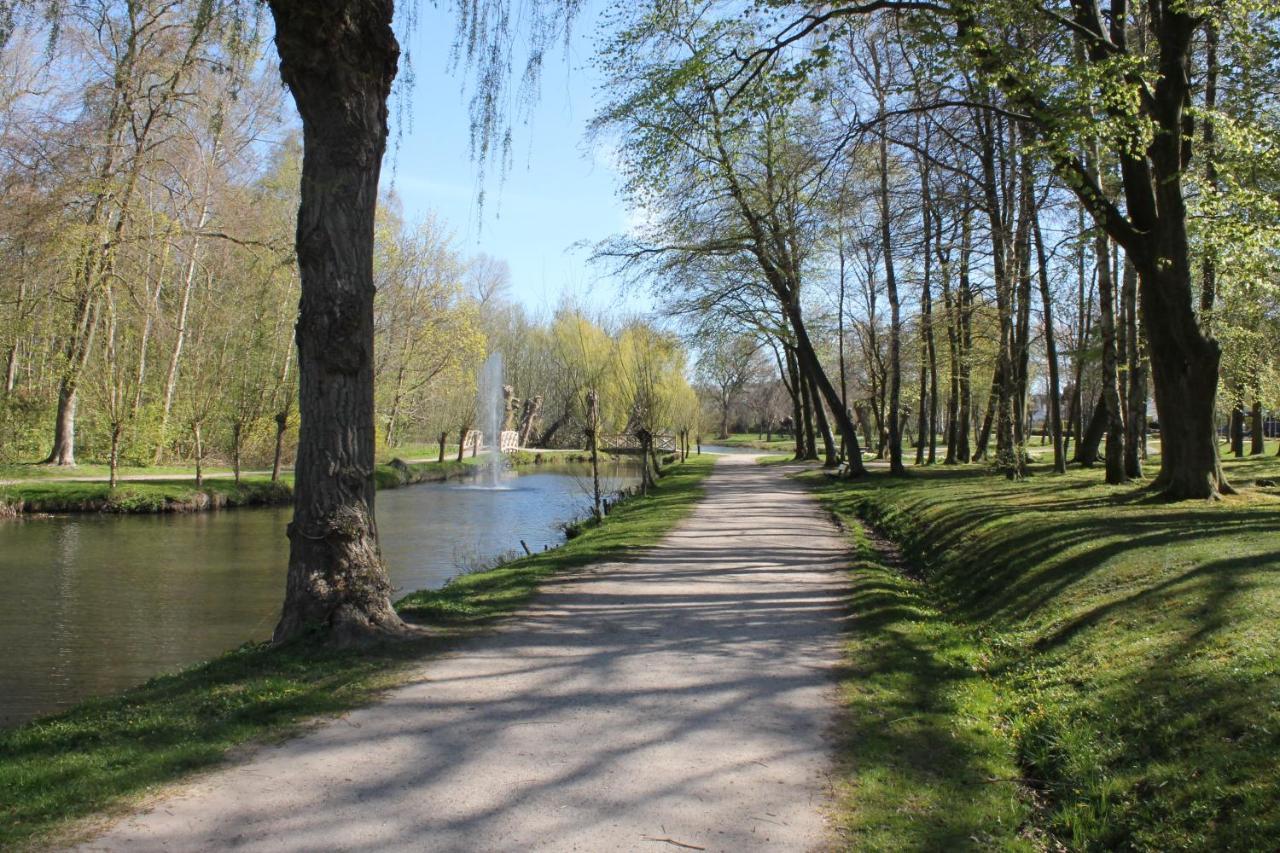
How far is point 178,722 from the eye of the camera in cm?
496

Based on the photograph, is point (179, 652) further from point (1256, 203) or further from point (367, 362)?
point (1256, 203)

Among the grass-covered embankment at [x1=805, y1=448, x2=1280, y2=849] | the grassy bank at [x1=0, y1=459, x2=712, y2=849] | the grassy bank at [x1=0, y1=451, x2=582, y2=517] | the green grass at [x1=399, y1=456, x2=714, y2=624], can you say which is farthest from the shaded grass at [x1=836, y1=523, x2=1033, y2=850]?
the grassy bank at [x1=0, y1=451, x2=582, y2=517]

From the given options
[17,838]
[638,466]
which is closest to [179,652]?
[17,838]

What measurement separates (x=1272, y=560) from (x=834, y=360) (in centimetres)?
3735

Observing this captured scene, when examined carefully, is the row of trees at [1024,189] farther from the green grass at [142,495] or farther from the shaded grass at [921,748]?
the green grass at [142,495]

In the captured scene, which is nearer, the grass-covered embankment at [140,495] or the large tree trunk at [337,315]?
the large tree trunk at [337,315]

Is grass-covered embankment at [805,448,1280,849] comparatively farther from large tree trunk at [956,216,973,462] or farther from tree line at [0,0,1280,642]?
large tree trunk at [956,216,973,462]

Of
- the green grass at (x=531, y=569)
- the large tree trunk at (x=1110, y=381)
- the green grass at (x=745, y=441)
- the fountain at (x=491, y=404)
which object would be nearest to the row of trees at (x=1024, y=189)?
the large tree trunk at (x=1110, y=381)

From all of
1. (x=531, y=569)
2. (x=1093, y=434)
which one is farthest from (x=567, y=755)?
(x=1093, y=434)

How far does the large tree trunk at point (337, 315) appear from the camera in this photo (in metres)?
A: 6.45

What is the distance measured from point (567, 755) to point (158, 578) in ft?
39.6

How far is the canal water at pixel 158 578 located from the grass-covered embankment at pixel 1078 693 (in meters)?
6.85

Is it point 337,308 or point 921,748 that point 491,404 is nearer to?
point 337,308

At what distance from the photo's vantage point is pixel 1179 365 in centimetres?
1209
